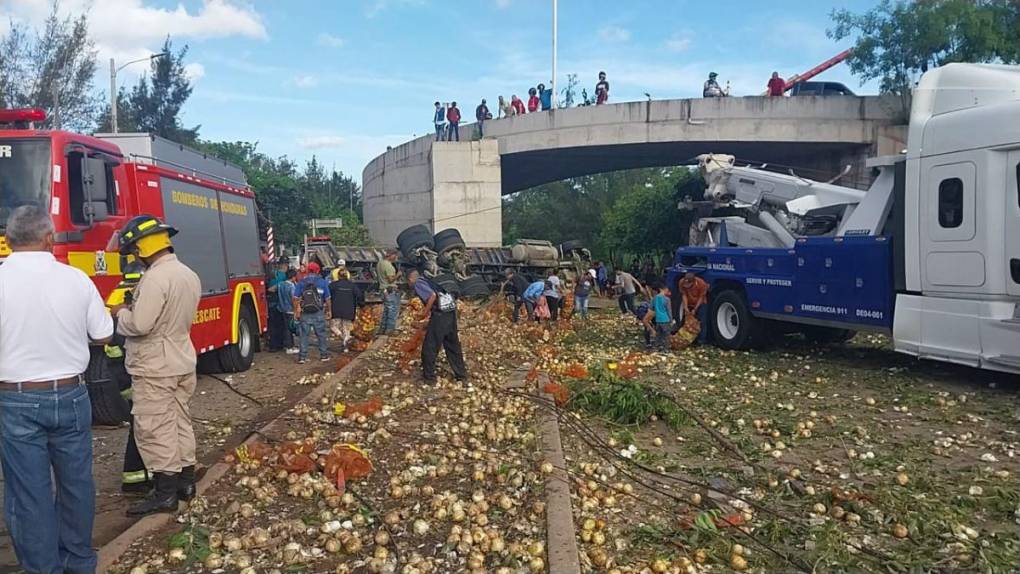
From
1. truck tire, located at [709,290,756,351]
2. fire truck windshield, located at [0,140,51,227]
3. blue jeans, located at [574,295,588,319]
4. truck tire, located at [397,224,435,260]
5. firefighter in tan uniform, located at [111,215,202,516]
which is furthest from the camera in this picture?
truck tire, located at [397,224,435,260]

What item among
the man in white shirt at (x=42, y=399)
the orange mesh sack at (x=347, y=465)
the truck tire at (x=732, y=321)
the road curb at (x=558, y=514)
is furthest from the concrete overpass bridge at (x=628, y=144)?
the man in white shirt at (x=42, y=399)

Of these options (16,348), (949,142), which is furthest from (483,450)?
(949,142)

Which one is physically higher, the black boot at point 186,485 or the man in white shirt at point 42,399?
the man in white shirt at point 42,399

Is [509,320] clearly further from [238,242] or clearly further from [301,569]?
[301,569]

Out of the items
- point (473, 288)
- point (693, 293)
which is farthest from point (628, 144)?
point (693, 293)

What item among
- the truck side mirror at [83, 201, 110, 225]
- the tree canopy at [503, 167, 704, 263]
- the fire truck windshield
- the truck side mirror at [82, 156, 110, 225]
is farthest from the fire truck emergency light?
the tree canopy at [503, 167, 704, 263]

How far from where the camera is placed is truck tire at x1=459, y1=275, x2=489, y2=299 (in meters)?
21.8

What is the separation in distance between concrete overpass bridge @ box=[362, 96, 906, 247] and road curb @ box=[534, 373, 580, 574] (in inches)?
868

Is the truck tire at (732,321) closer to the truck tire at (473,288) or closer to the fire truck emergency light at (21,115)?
the truck tire at (473,288)

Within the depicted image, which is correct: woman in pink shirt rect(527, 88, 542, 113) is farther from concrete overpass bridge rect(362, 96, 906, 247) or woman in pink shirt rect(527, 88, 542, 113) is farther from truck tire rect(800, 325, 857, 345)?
truck tire rect(800, 325, 857, 345)

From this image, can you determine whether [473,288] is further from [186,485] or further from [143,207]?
[186,485]

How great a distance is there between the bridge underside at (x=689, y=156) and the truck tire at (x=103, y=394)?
67.0 ft

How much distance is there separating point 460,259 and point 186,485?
17.8 m

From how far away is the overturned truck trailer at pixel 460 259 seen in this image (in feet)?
72.5
